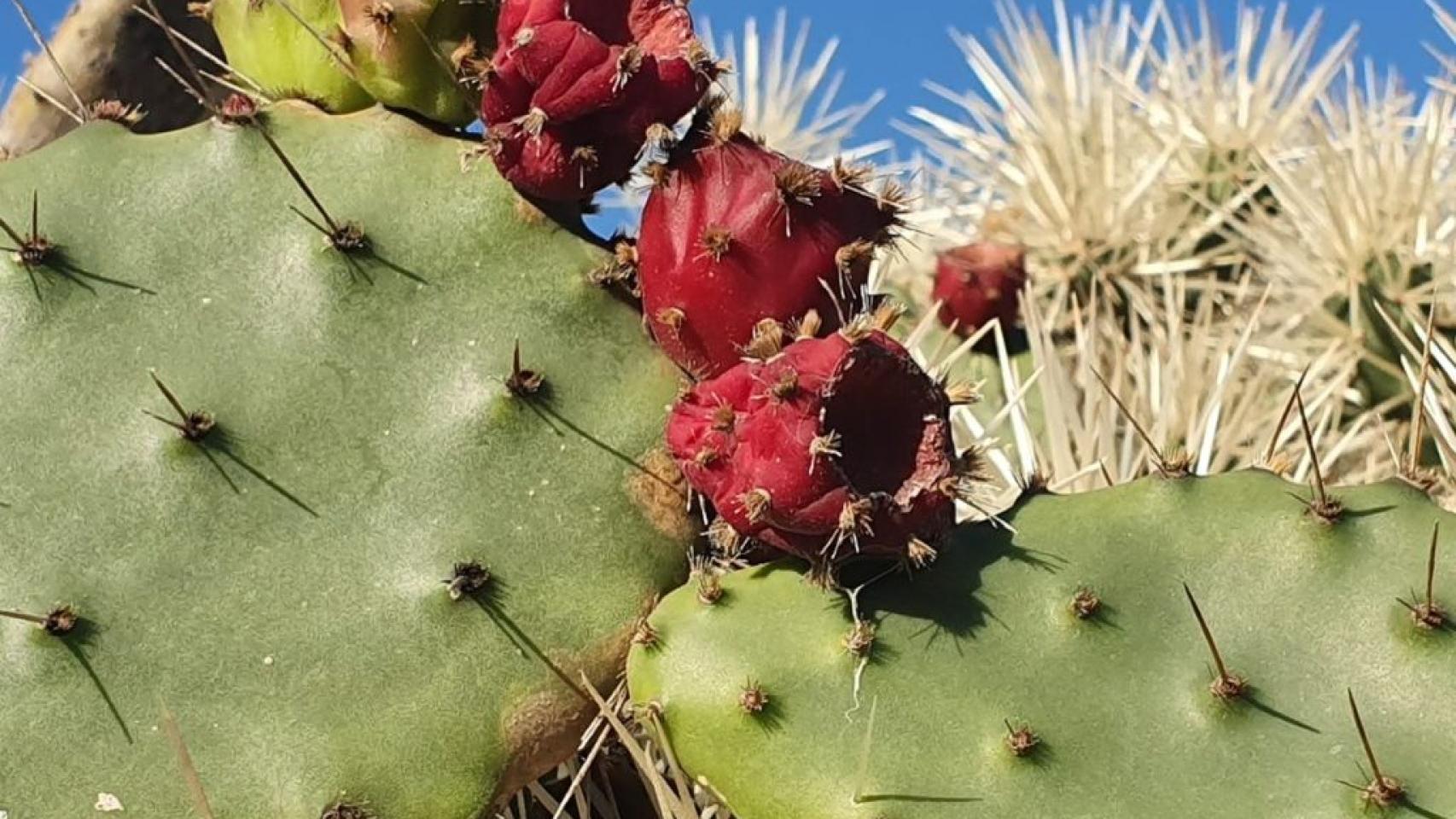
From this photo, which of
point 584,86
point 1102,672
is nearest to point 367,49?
point 584,86

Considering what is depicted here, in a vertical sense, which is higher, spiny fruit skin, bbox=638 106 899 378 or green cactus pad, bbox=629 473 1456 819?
spiny fruit skin, bbox=638 106 899 378

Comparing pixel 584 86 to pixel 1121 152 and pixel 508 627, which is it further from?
pixel 1121 152

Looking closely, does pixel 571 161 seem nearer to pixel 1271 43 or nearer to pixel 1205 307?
pixel 1205 307

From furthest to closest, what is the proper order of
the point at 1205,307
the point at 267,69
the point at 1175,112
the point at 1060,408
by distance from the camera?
the point at 1175,112, the point at 1205,307, the point at 1060,408, the point at 267,69

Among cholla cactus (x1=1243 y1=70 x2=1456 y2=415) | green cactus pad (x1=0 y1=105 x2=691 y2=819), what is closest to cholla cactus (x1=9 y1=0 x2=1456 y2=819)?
green cactus pad (x1=0 y1=105 x2=691 y2=819)

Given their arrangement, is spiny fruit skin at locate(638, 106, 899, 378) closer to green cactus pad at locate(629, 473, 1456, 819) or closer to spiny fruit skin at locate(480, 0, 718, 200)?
spiny fruit skin at locate(480, 0, 718, 200)

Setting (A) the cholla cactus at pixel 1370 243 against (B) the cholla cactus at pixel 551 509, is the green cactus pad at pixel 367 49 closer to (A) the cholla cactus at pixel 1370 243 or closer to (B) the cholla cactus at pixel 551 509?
(B) the cholla cactus at pixel 551 509

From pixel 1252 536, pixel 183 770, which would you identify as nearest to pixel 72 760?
pixel 183 770
